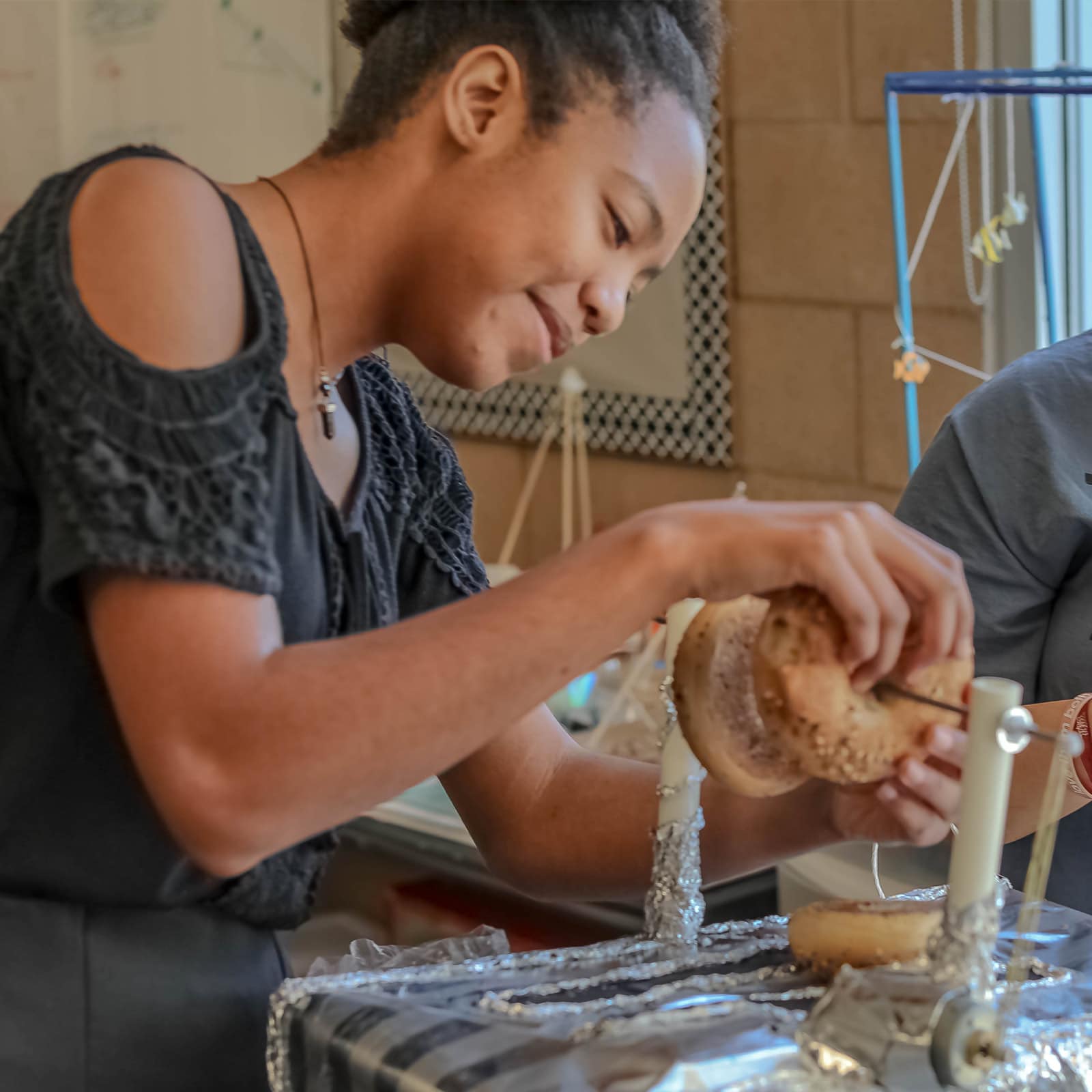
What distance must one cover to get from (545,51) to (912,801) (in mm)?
474

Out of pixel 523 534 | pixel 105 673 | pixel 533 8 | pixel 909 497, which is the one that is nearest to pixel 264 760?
pixel 105 673

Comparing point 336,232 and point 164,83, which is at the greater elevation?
point 164,83

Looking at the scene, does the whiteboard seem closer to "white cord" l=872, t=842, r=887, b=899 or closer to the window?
the window

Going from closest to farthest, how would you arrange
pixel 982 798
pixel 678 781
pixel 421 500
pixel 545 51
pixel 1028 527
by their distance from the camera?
pixel 982 798 → pixel 545 51 → pixel 678 781 → pixel 421 500 → pixel 1028 527

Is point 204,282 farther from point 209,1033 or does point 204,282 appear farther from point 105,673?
point 209,1033

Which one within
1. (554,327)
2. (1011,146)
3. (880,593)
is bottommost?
(880,593)

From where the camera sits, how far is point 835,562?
0.73 m

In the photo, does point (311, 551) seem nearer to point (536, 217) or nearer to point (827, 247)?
point (536, 217)

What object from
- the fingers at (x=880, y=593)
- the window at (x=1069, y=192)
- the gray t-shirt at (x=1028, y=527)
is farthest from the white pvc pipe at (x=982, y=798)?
the window at (x=1069, y=192)

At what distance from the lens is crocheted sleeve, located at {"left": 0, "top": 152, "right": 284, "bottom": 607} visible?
0.70 meters

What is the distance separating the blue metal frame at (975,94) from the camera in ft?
5.13

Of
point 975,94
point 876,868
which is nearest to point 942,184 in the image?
point 975,94

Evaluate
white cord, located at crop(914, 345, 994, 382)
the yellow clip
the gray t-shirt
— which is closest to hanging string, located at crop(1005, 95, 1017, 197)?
white cord, located at crop(914, 345, 994, 382)

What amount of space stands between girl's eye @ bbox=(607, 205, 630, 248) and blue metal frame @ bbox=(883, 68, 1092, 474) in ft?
2.53
